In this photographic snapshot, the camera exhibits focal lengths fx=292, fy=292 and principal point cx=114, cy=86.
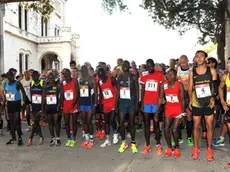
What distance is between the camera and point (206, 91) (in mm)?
5656

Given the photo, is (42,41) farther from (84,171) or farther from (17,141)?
(84,171)

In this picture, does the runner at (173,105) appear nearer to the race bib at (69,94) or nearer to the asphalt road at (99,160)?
the asphalt road at (99,160)

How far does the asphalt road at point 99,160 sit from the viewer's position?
5.46 meters

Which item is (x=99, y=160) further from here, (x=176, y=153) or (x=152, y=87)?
(x=152, y=87)

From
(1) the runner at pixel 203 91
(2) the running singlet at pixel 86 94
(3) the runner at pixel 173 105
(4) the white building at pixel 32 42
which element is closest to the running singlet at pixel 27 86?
(2) the running singlet at pixel 86 94

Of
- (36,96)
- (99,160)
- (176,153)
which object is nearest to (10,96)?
(36,96)

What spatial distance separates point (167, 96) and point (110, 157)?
1.76m

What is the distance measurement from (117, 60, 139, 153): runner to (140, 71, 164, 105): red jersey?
0.99 feet

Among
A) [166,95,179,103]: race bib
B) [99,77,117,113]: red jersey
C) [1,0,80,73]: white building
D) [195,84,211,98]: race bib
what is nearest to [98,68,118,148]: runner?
[99,77,117,113]: red jersey

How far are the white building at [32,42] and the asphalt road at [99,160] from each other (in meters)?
20.1

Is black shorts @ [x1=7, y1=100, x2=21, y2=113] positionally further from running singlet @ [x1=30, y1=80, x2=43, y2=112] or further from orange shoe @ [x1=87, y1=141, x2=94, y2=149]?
orange shoe @ [x1=87, y1=141, x2=94, y2=149]

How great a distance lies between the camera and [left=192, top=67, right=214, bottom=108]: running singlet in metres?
5.65

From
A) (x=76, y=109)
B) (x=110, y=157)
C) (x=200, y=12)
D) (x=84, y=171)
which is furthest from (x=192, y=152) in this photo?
(x=200, y=12)

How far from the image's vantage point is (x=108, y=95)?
277 inches
